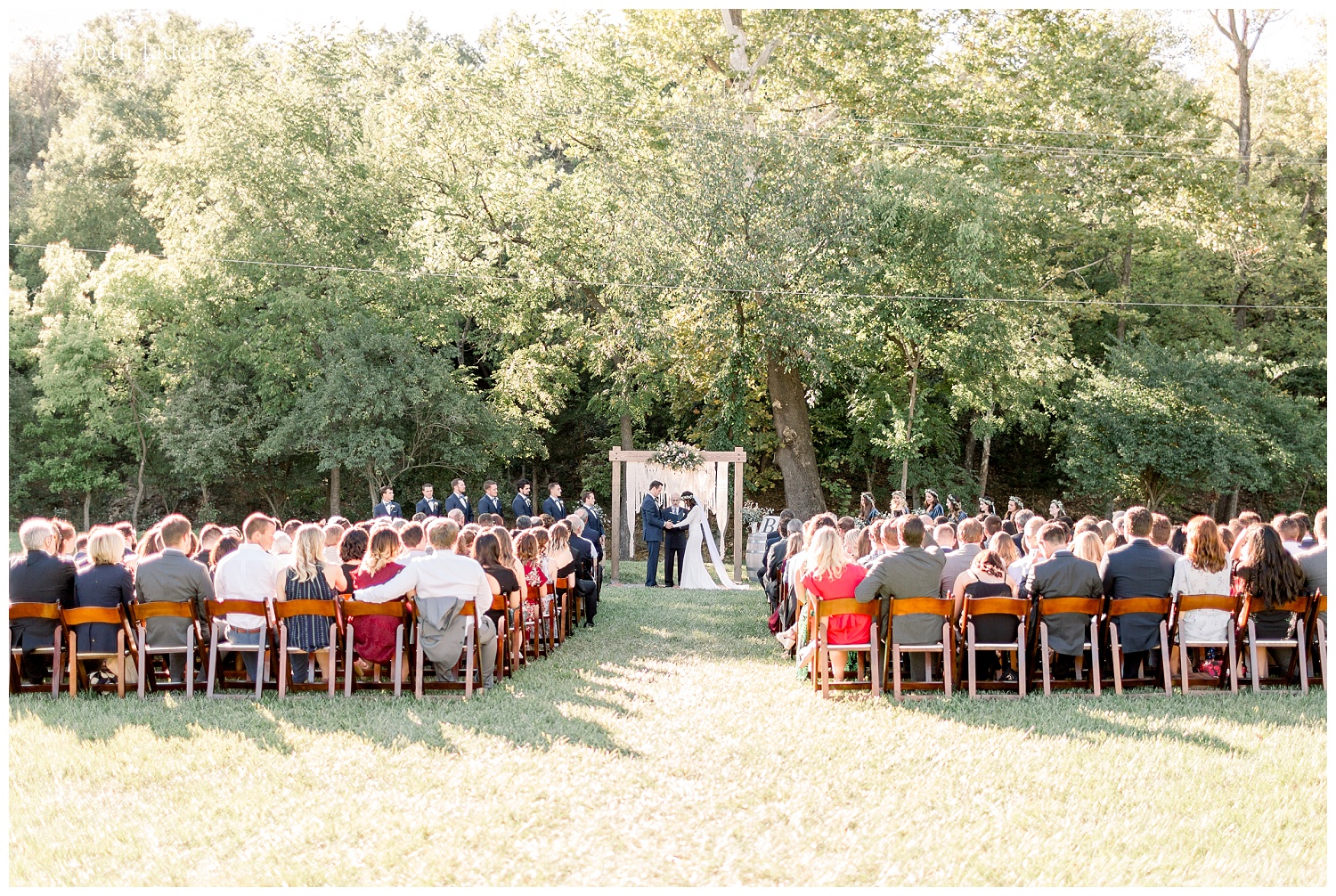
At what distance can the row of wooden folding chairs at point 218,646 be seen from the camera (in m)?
8.36

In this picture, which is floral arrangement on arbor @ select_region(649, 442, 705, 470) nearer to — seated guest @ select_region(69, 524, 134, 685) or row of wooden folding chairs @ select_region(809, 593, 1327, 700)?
row of wooden folding chairs @ select_region(809, 593, 1327, 700)

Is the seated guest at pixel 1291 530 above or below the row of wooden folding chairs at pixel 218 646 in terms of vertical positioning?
above

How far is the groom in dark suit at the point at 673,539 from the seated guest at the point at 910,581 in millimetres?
9588

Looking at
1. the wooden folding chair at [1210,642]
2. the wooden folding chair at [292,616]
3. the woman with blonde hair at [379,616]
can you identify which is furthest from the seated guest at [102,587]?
the wooden folding chair at [1210,642]

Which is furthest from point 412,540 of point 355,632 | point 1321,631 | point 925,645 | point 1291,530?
point 1291,530

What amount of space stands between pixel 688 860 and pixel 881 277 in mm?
22109

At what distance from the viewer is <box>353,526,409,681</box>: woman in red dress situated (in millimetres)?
8641

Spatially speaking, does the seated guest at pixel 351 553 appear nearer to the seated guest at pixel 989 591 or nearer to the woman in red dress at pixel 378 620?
the woman in red dress at pixel 378 620

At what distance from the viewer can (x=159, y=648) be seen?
852 centimetres

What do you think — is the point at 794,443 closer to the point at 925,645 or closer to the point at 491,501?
the point at 491,501

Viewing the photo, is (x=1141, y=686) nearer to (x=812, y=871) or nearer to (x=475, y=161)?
(x=812, y=871)

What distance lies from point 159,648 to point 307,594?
117 cm

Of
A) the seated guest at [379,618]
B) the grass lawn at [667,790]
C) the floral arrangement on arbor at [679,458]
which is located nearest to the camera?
the grass lawn at [667,790]

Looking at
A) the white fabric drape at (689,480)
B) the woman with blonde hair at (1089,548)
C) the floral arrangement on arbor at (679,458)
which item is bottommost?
the woman with blonde hair at (1089,548)
